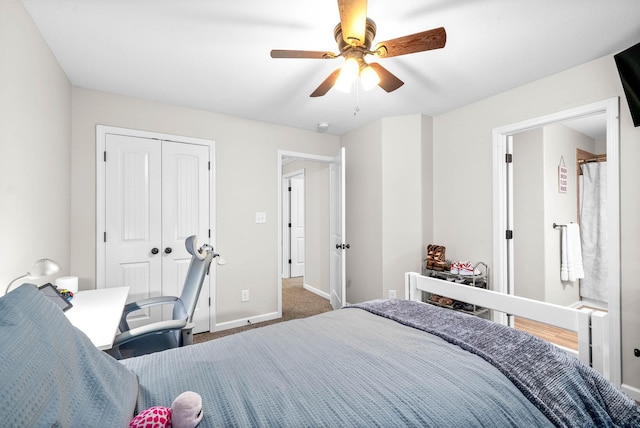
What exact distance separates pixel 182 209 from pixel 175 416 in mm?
2557

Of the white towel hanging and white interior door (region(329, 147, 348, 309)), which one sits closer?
white interior door (region(329, 147, 348, 309))

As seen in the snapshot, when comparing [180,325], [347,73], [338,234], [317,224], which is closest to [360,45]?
[347,73]

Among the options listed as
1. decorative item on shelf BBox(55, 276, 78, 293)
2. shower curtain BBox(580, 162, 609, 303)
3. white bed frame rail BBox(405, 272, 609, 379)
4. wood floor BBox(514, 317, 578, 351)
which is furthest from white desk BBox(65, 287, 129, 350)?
shower curtain BBox(580, 162, 609, 303)

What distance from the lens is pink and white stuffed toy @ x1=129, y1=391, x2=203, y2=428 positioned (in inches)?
30.0

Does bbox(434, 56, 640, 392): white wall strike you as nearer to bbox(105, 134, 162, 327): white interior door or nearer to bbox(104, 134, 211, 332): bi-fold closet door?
bbox(104, 134, 211, 332): bi-fold closet door

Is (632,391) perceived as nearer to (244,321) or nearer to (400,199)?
(400,199)

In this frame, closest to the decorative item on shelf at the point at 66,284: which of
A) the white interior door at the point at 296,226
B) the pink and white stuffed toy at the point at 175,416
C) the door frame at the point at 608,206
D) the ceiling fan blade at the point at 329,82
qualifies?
the pink and white stuffed toy at the point at 175,416

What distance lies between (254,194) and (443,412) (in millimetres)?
2944

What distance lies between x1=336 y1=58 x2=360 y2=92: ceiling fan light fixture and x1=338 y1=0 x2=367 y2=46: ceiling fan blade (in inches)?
3.6

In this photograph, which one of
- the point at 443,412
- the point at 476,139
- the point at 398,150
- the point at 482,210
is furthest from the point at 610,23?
the point at 443,412

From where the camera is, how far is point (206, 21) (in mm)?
1761

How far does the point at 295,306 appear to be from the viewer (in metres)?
4.06

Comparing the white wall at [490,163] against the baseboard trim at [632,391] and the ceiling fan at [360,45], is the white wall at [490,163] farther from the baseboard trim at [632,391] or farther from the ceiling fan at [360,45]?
the ceiling fan at [360,45]

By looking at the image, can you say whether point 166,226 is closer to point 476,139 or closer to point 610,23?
point 476,139
